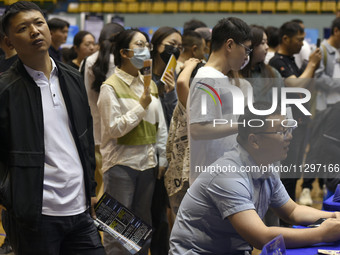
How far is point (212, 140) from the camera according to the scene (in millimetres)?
2717

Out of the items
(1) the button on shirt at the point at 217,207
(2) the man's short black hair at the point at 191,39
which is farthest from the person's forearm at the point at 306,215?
(2) the man's short black hair at the point at 191,39

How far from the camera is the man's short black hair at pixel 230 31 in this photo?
270 cm

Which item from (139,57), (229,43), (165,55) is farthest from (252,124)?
(165,55)

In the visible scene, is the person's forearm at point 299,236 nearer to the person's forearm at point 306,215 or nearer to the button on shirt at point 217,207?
the button on shirt at point 217,207

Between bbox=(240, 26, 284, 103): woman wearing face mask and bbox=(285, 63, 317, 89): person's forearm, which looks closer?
bbox=(240, 26, 284, 103): woman wearing face mask

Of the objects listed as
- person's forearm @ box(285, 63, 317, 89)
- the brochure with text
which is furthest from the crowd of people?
person's forearm @ box(285, 63, 317, 89)

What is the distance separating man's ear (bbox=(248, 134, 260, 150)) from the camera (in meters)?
2.22

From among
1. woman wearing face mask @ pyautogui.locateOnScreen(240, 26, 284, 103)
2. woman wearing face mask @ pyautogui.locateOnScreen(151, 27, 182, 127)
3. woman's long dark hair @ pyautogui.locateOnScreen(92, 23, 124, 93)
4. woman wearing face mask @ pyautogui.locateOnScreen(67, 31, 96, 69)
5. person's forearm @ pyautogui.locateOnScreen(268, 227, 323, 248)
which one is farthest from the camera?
woman wearing face mask @ pyautogui.locateOnScreen(67, 31, 96, 69)

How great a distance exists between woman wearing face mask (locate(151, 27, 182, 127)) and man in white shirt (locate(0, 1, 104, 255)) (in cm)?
133

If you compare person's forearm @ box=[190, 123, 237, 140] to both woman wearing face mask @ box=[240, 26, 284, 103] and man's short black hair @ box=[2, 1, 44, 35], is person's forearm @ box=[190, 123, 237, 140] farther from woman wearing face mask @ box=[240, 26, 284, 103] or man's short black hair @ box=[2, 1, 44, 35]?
man's short black hair @ box=[2, 1, 44, 35]

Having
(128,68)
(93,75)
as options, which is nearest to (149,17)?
(93,75)

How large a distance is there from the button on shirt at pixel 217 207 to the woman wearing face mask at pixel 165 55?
4.66 ft

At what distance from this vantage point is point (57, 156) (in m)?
2.23

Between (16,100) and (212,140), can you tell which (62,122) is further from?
(212,140)
